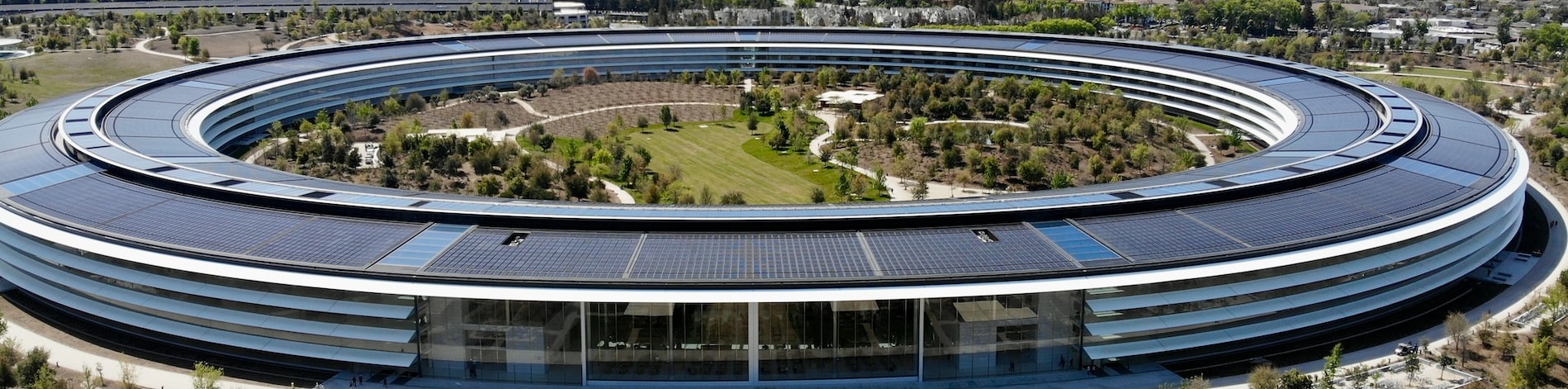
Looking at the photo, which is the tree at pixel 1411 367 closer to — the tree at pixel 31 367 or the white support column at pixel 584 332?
the white support column at pixel 584 332

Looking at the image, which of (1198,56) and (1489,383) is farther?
(1198,56)

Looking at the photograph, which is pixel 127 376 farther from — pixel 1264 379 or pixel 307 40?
pixel 307 40

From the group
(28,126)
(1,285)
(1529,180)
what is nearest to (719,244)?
(1,285)

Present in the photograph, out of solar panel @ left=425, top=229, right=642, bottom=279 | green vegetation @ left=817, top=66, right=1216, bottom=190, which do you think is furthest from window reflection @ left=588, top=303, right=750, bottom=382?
green vegetation @ left=817, top=66, right=1216, bottom=190

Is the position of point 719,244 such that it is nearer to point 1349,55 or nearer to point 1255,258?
point 1255,258

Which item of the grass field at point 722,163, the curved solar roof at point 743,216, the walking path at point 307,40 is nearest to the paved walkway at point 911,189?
the grass field at point 722,163

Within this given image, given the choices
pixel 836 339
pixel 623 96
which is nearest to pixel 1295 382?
pixel 836 339

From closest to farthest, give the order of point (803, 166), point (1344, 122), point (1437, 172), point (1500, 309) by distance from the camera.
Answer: point (1500, 309)
point (1437, 172)
point (1344, 122)
point (803, 166)
